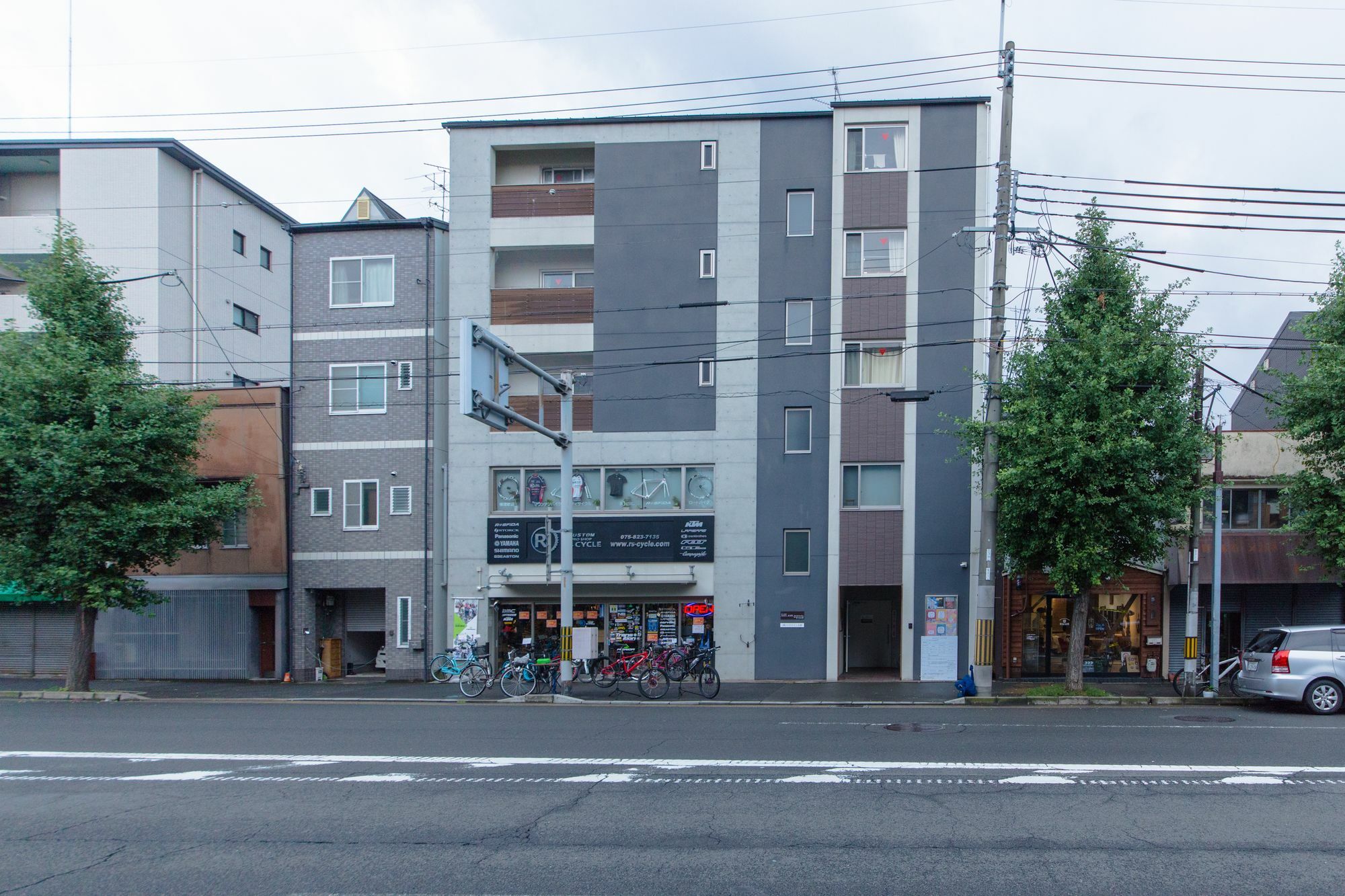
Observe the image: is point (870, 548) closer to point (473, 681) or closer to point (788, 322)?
point (788, 322)

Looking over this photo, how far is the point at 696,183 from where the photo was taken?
25.5 meters

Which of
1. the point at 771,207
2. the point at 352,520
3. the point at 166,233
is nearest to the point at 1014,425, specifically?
the point at 771,207

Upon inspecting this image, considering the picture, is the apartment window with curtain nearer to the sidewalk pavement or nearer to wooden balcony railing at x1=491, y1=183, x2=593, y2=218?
wooden balcony railing at x1=491, y1=183, x2=593, y2=218

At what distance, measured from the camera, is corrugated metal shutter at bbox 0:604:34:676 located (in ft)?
87.6

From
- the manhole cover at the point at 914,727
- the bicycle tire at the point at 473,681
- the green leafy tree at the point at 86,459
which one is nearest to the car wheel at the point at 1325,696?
the manhole cover at the point at 914,727

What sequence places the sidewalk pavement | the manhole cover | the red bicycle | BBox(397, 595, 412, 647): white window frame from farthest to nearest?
BBox(397, 595, 412, 647): white window frame → the red bicycle → the sidewalk pavement → the manhole cover

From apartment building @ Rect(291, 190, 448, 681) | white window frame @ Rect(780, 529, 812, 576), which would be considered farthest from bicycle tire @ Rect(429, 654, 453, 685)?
white window frame @ Rect(780, 529, 812, 576)

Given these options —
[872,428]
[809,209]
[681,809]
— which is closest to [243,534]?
[872,428]

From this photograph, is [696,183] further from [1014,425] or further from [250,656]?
[250,656]

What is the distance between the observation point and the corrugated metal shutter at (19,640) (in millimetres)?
26703

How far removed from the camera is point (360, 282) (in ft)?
86.9

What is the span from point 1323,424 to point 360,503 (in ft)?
75.0

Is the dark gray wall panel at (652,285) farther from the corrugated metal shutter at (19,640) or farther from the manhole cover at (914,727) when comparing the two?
the corrugated metal shutter at (19,640)

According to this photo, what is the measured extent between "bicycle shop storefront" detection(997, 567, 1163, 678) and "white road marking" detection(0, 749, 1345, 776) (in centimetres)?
1311
